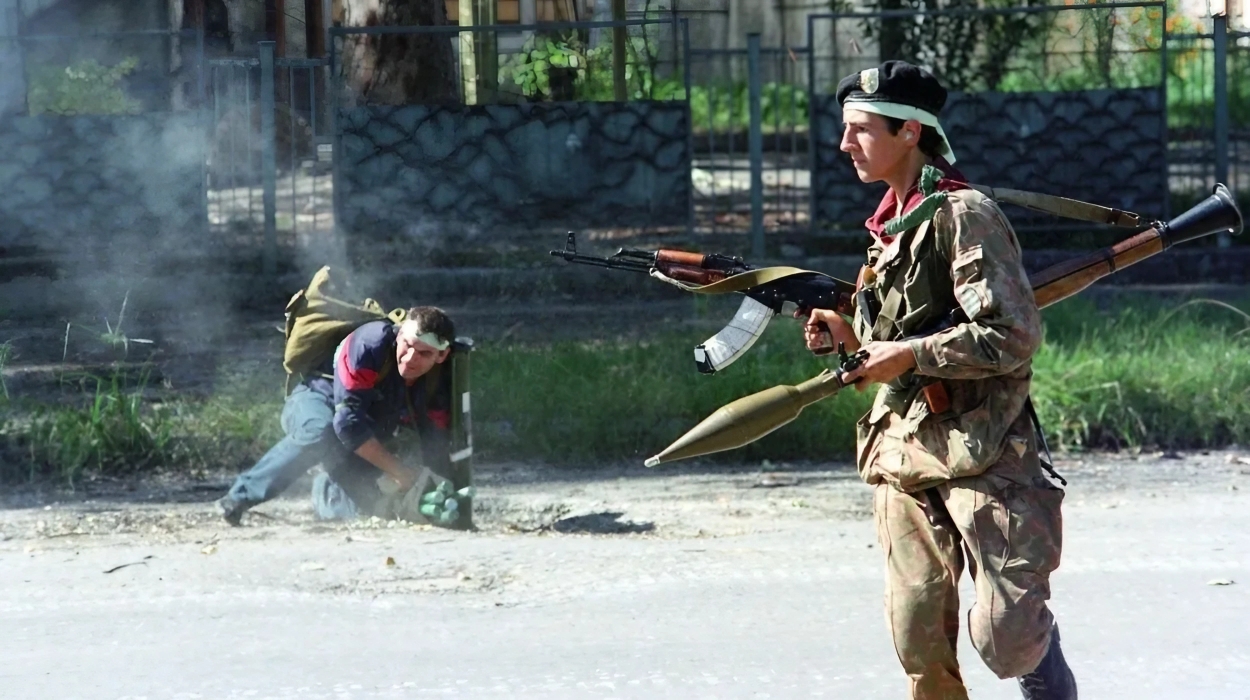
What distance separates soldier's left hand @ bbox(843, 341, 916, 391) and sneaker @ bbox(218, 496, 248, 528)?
12.0ft

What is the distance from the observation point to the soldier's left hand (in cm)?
324

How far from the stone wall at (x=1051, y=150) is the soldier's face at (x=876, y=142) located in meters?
8.36

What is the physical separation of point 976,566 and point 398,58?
8543mm

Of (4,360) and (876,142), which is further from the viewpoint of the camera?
(4,360)

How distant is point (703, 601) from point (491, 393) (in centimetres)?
291

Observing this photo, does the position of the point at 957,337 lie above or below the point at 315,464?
above

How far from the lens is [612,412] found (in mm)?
7695

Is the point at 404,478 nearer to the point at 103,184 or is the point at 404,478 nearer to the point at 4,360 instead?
the point at 4,360

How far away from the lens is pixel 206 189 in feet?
36.1

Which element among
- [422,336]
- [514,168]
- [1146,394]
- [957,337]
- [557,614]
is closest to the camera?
[957,337]

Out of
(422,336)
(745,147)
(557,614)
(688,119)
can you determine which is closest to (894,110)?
(557,614)

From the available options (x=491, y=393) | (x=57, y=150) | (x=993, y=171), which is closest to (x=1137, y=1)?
(x=993, y=171)

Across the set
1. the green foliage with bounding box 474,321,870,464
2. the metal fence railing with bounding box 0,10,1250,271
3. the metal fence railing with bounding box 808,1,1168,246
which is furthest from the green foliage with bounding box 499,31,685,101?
the green foliage with bounding box 474,321,870,464

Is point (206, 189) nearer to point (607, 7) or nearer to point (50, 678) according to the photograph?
point (607, 7)
